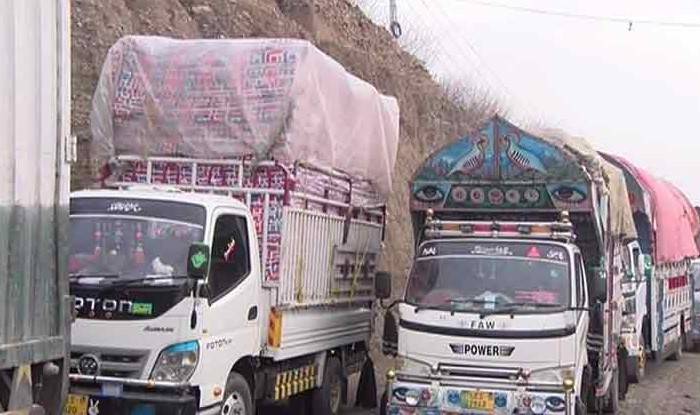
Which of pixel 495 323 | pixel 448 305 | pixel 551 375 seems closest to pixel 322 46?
pixel 448 305

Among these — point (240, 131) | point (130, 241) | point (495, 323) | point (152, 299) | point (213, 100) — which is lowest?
point (495, 323)

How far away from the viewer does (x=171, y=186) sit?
10125 millimetres

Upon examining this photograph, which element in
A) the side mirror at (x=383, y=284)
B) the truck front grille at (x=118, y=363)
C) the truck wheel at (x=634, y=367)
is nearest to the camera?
the truck front grille at (x=118, y=363)

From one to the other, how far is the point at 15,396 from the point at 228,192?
450 centimetres

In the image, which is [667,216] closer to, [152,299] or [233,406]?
[233,406]

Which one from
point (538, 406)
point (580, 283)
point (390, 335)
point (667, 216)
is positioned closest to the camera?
point (538, 406)

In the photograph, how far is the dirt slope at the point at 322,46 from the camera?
18.4 metres

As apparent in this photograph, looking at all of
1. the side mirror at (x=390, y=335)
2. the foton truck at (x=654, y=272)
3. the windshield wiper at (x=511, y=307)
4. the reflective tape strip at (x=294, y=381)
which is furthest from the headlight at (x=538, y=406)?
the foton truck at (x=654, y=272)

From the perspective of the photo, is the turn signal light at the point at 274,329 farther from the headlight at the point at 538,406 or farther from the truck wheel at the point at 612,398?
the truck wheel at the point at 612,398

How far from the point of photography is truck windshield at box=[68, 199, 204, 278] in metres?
8.37

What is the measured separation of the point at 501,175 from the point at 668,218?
780 cm

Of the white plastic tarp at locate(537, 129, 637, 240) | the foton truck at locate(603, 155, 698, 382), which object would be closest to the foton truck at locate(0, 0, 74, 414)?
the white plastic tarp at locate(537, 129, 637, 240)

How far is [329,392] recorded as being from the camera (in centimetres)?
1162

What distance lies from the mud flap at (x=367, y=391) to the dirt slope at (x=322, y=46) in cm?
540
